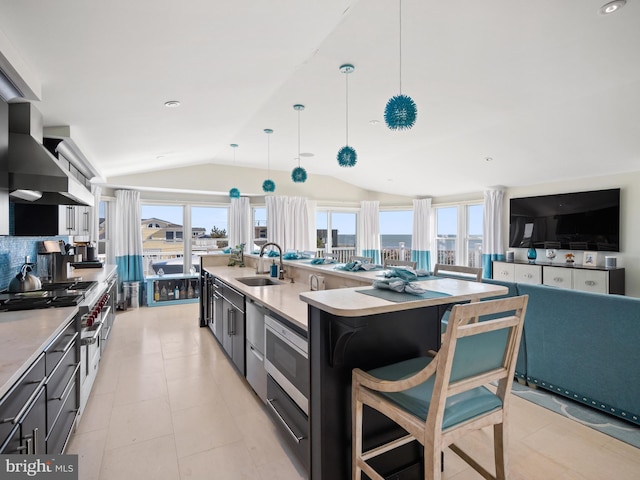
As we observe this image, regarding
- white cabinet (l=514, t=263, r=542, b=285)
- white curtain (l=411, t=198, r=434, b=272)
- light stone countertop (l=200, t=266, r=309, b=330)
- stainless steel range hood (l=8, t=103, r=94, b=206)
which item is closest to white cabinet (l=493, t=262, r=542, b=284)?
white cabinet (l=514, t=263, r=542, b=285)

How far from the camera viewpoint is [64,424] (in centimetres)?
187

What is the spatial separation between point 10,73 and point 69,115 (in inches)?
47.9

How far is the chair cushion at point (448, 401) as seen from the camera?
1240 mm

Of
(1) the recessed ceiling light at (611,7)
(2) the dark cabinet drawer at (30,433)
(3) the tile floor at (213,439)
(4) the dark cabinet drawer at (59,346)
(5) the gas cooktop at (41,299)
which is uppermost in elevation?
(1) the recessed ceiling light at (611,7)

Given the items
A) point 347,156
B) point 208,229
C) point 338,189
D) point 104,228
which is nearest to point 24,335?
point 347,156

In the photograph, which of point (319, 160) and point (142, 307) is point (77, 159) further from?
point (319, 160)

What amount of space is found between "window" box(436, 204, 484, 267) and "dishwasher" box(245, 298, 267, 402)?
565cm

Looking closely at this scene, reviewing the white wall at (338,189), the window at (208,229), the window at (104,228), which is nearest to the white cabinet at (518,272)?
the white wall at (338,189)

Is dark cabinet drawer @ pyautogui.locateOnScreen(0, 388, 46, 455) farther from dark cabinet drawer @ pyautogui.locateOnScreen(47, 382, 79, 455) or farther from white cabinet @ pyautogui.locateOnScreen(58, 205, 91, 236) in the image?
white cabinet @ pyautogui.locateOnScreen(58, 205, 91, 236)

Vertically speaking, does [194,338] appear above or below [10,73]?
below

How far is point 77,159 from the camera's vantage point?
3799 millimetres

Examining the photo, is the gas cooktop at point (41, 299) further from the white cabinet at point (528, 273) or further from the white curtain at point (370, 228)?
the white curtain at point (370, 228)

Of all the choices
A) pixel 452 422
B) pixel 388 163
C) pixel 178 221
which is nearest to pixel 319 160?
pixel 388 163

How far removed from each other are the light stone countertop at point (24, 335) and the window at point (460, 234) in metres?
6.83
